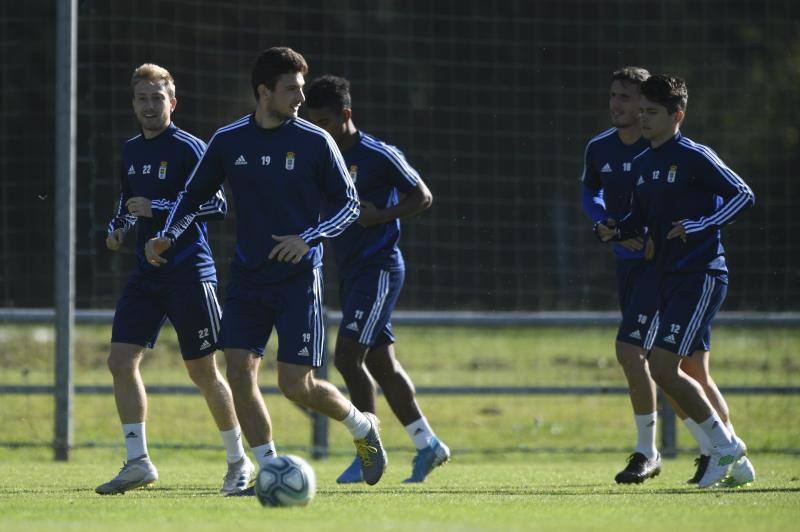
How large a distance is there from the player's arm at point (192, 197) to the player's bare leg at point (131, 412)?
656 millimetres

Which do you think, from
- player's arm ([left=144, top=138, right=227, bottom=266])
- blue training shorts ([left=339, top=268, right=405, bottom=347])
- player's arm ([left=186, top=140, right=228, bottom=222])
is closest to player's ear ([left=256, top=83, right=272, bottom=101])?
player's arm ([left=144, top=138, right=227, bottom=266])

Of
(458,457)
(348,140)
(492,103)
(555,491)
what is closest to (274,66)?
(348,140)

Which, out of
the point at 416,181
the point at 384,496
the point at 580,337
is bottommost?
the point at 580,337

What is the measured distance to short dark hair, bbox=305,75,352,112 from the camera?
822 cm

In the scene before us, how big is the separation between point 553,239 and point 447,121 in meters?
2.25

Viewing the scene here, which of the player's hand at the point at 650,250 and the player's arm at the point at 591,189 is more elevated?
the player's arm at the point at 591,189

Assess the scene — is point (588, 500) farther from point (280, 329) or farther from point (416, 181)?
point (416, 181)

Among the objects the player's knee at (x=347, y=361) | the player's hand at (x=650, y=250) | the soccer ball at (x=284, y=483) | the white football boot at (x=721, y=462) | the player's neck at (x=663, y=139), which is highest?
the player's neck at (x=663, y=139)

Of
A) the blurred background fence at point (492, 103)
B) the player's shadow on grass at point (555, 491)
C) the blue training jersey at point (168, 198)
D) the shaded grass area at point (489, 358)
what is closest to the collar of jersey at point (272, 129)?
the blue training jersey at point (168, 198)

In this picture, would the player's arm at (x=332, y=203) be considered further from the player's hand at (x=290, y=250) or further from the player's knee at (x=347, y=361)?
the player's knee at (x=347, y=361)

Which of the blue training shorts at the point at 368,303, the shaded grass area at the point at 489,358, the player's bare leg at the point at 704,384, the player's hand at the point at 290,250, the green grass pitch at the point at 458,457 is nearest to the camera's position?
the green grass pitch at the point at 458,457

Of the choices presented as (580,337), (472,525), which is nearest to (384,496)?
(472,525)

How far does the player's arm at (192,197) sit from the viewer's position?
7.00 metres

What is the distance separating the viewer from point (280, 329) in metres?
6.86
